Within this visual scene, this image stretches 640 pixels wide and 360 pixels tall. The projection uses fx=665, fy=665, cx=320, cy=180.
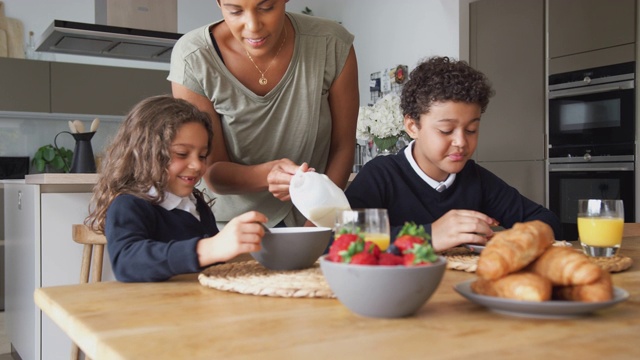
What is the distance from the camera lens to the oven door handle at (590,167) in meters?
3.67

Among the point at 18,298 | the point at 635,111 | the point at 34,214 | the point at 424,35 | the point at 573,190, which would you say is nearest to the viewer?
the point at 34,214

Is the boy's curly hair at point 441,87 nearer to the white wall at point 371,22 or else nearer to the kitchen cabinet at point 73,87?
the white wall at point 371,22

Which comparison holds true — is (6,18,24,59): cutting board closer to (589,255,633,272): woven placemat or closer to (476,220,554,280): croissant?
(589,255,633,272): woven placemat

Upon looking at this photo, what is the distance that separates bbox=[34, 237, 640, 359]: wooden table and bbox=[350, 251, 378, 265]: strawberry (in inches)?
2.8

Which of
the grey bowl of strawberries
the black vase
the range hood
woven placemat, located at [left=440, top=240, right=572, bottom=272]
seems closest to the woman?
woven placemat, located at [left=440, top=240, right=572, bottom=272]

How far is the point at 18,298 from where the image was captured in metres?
3.06

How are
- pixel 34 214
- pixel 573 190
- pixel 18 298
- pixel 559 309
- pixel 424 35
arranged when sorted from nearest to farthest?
pixel 559 309
pixel 34 214
pixel 18 298
pixel 573 190
pixel 424 35

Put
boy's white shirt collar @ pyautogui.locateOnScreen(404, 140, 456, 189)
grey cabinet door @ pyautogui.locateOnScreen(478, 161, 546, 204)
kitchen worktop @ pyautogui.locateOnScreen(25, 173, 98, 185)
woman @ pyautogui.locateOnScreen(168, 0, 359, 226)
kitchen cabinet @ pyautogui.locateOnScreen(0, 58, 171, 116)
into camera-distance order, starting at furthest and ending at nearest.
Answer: kitchen cabinet @ pyautogui.locateOnScreen(0, 58, 171, 116) < grey cabinet door @ pyautogui.locateOnScreen(478, 161, 546, 204) < kitchen worktop @ pyautogui.locateOnScreen(25, 173, 98, 185) < boy's white shirt collar @ pyautogui.locateOnScreen(404, 140, 456, 189) < woman @ pyautogui.locateOnScreen(168, 0, 359, 226)

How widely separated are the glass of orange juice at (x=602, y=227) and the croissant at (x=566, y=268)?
21.6 inches

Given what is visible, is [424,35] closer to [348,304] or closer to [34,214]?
[34,214]

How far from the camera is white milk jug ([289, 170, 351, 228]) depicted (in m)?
1.16

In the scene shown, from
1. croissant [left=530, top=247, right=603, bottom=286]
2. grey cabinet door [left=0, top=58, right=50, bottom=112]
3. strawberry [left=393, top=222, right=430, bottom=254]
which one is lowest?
croissant [left=530, top=247, right=603, bottom=286]

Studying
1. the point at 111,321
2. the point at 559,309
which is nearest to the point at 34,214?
the point at 111,321

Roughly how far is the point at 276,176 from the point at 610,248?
674mm
